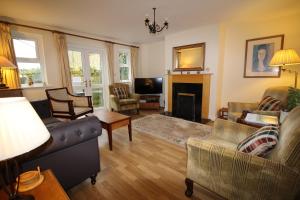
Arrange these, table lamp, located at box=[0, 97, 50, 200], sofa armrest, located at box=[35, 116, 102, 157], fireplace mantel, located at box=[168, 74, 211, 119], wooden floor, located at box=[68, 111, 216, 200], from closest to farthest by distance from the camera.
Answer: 1. table lamp, located at box=[0, 97, 50, 200]
2. sofa armrest, located at box=[35, 116, 102, 157]
3. wooden floor, located at box=[68, 111, 216, 200]
4. fireplace mantel, located at box=[168, 74, 211, 119]

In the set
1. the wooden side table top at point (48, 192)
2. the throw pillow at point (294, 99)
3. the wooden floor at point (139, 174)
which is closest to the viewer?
the wooden side table top at point (48, 192)

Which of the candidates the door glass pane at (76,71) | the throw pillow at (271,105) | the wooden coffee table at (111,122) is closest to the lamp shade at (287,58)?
the throw pillow at (271,105)

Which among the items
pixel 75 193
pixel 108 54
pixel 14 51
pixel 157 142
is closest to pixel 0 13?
pixel 14 51

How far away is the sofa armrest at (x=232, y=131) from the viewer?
70.7 inches

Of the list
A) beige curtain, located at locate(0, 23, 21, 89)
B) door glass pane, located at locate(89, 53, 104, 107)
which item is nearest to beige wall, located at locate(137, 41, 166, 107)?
door glass pane, located at locate(89, 53, 104, 107)

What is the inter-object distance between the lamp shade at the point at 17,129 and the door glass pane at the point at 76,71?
4.26 m

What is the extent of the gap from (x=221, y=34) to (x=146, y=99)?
3.00m

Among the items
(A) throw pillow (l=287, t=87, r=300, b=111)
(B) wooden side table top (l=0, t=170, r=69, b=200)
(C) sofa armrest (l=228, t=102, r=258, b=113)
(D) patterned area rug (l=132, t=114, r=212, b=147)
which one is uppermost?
(A) throw pillow (l=287, t=87, r=300, b=111)

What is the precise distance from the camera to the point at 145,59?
6.15 m

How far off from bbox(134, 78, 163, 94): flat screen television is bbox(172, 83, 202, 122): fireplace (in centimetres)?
78

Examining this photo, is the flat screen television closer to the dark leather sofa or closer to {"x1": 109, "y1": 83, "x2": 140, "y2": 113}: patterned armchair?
{"x1": 109, "y1": 83, "x2": 140, "y2": 113}: patterned armchair

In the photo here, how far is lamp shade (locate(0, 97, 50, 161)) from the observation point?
590 millimetres

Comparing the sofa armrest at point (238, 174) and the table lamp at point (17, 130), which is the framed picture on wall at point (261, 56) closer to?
the sofa armrest at point (238, 174)

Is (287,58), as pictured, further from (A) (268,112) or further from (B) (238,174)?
(B) (238,174)
